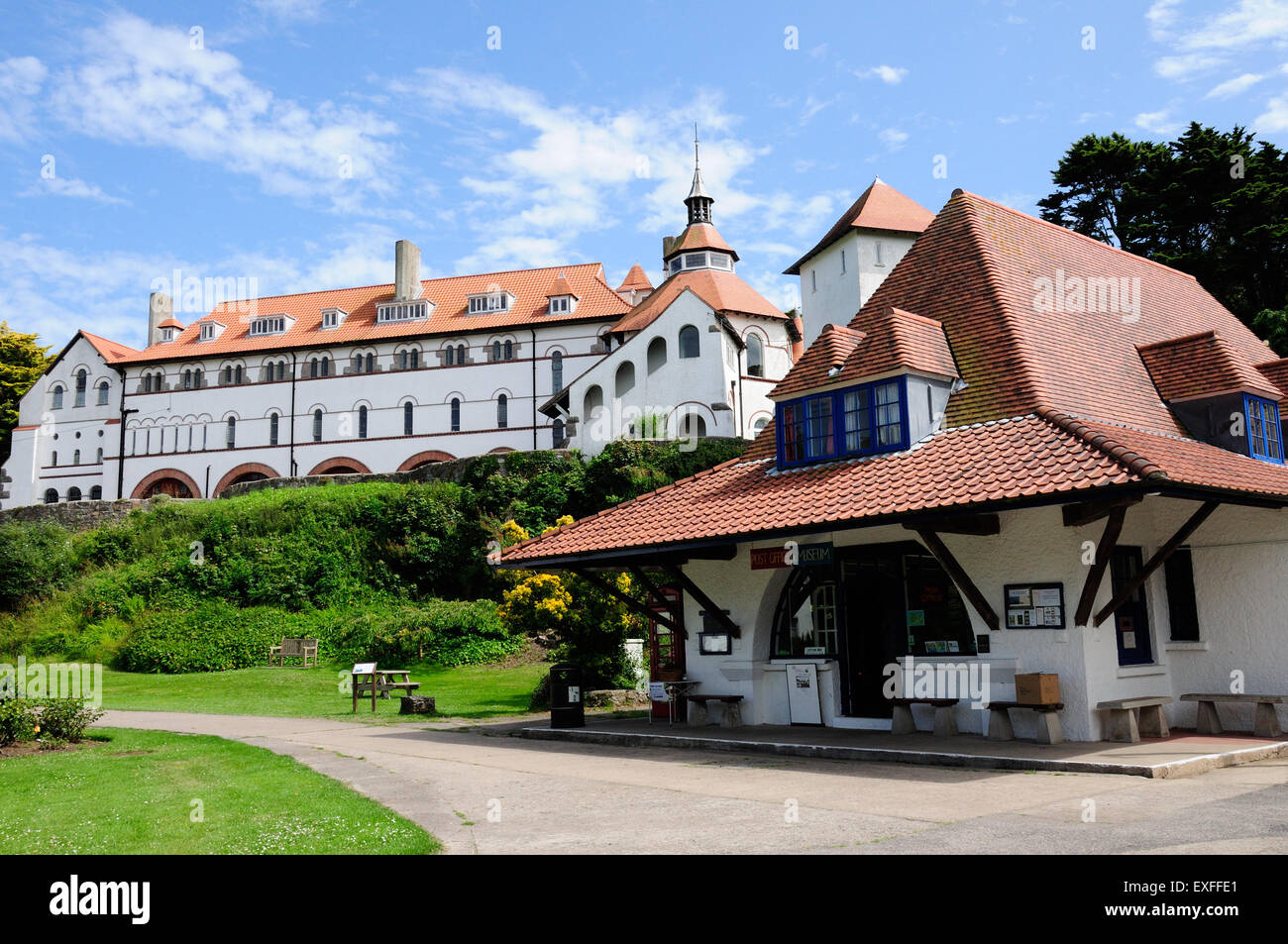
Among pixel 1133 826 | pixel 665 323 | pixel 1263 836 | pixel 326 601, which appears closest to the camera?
pixel 1263 836

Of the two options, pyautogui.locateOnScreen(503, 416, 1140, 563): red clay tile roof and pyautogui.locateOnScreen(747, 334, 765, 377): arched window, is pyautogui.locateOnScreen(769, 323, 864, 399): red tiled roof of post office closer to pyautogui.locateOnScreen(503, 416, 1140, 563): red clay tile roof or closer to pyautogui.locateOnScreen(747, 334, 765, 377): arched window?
pyautogui.locateOnScreen(503, 416, 1140, 563): red clay tile roof

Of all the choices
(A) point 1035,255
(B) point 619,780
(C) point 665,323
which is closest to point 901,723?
(B) point 619,780

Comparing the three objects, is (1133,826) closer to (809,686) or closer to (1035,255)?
(809,686)

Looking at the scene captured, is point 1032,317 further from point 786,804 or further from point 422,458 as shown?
point 422,458

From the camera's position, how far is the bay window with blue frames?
15492mm

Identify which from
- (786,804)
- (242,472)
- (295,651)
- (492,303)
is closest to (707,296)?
(492,303)

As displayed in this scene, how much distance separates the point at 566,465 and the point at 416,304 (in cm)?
2464

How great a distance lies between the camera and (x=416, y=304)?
62062mm

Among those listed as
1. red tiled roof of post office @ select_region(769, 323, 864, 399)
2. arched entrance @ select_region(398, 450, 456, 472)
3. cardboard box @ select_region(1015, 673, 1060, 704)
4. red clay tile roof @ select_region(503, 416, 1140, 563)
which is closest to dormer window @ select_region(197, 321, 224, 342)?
arched entrance @ select_region(398, 450, 456, 472)

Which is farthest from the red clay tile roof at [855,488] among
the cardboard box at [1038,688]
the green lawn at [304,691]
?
the green lawn at [304,691]

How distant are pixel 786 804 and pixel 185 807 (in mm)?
5401

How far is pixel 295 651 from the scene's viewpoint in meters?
32.8

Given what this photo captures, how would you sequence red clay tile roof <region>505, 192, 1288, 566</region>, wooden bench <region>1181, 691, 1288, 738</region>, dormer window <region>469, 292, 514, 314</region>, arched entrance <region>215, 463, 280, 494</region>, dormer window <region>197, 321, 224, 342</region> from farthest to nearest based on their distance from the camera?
dormer window <region>197, 321, 224, 342</region> → arched entrance <region>215, 463, 280, 494</region> → dormer window <region>469, 292, 514, 314</region> → wooden bench <region>1181, 691, 1288, 738</region> → red clay tile roof <region>505, 192, 1288, 566</region>

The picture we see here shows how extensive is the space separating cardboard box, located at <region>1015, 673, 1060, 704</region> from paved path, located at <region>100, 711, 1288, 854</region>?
206 cm
